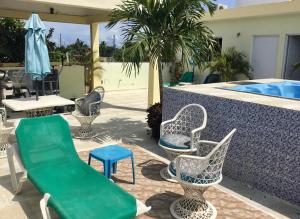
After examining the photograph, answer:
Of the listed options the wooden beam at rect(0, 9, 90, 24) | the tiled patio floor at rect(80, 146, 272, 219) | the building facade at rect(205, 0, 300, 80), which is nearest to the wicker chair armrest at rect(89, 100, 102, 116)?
the tiled patio floor at rect(80, 146, 272, 219)

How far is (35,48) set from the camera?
8258 mm

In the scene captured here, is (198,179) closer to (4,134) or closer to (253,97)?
(253,97)

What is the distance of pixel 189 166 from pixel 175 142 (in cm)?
123

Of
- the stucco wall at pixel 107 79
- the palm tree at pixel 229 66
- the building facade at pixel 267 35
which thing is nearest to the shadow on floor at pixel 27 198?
the stucco wall at pixel 107 79

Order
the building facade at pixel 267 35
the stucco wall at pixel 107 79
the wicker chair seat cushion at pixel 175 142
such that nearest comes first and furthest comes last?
1. the wicker chair seat cushion at pixel 175 142
2. the stucco wall at pixel 107 79
3. the building facade at pixel 267 35

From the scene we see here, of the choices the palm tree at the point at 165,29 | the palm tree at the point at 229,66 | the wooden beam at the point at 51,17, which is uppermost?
the wooden beam at the point at 51,17

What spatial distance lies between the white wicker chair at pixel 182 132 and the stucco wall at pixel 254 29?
8.89 metres

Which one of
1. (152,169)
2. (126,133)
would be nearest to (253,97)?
(152,169)

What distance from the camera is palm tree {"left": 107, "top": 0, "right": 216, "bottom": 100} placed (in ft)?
24.2

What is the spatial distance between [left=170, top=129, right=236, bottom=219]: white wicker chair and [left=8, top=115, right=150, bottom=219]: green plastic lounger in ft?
2.41

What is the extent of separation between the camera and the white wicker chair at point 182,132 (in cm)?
536

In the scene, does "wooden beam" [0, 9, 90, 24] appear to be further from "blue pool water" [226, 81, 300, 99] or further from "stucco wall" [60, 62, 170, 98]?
"blue pool water" [226, 81, 300, 99]

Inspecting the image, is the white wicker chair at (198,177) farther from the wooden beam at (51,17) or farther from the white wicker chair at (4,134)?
the wooden beam at (51,17)

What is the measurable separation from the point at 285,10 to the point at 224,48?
13.7ft
